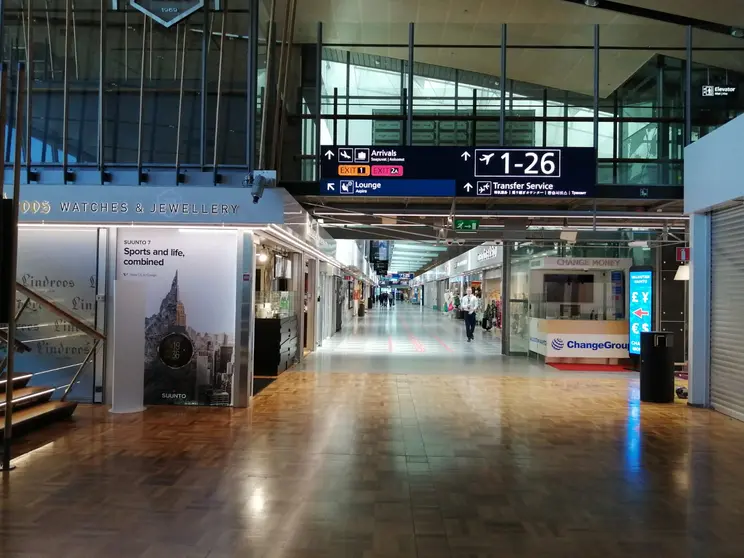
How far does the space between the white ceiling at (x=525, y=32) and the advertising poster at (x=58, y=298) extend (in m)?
5.58

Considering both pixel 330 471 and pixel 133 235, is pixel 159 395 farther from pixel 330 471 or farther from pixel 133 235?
pixel 330 471

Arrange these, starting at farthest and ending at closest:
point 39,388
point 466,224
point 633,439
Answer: point 466,224, point 39,388, point 633,439

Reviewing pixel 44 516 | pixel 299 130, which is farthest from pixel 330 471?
pixel 299 130

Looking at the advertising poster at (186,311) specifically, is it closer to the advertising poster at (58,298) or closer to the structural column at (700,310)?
the advertising poster at (58,298)

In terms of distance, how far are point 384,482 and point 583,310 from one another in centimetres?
860

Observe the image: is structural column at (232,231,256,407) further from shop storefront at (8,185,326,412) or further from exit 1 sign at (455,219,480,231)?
exit 1 sign at (455,219,480,231)

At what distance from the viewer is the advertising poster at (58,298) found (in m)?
7.15

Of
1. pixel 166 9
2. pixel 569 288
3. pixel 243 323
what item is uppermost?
pixel 166 9

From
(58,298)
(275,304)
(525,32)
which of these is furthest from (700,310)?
(58,298)

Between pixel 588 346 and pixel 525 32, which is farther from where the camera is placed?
pixel 588 346

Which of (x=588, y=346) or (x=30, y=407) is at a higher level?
(x=588, y=346)

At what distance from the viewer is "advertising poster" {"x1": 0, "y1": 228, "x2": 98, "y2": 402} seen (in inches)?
282

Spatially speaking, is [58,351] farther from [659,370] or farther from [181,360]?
[659,370]

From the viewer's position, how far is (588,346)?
37.3 feet
